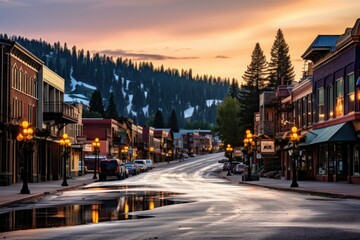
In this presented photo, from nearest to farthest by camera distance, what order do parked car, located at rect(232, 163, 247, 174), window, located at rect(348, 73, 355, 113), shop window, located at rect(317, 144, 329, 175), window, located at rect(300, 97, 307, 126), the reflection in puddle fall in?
the reflection in puddle → window, located at rect(348, 73, 355, 113) → shop window, located at rect(317, 144, 329, 175) → window, located at rect(300, 97, 307, 126) → parked car, located at rect(232, 163, 247, 174)

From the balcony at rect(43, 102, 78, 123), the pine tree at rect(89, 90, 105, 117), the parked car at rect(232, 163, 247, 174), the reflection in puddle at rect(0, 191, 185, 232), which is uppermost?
the pine tree at rect(89, 90, 105, 117)

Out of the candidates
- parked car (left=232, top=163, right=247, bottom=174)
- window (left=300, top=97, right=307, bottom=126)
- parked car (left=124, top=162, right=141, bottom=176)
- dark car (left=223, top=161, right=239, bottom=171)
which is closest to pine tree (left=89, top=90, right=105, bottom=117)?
dark car (left=223, top=161, right=239, bottom=171)

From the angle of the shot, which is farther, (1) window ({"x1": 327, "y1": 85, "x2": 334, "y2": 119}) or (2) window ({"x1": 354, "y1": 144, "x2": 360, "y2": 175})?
(1) window ({"x1": 327, "y1": 85, "x2": 334, "y2": 119})

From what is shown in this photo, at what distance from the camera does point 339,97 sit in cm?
5506

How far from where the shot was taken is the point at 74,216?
2273 cm

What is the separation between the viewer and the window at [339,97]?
54281mm

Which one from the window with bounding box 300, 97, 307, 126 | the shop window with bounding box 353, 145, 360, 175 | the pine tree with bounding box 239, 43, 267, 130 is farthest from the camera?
the pine tree with bounding box 239, 43, 267, 130

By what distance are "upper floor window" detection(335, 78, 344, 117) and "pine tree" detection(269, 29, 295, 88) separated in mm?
70854

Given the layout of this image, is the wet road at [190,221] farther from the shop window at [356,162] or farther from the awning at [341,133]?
the shop window at [356,162]

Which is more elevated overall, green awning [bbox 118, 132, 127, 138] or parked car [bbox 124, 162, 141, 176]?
green awning [bbox 118, 132, 127, 138]

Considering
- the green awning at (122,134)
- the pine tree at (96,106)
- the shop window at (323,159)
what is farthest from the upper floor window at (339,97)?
the pine tree at (96,106)

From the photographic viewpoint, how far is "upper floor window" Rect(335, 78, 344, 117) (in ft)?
178

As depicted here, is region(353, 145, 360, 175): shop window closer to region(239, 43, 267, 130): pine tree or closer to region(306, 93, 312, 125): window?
region(306, 93, 312, 125): window

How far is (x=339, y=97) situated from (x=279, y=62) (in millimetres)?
73281
